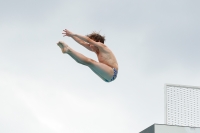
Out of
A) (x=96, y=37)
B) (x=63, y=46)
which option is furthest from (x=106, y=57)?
(x=63, y=46)

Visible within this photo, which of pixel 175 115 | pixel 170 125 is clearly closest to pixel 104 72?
pixel 170 125

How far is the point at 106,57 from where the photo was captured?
12.5 m

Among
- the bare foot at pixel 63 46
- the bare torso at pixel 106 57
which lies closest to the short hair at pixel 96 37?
the bare torso at pixel 106 57

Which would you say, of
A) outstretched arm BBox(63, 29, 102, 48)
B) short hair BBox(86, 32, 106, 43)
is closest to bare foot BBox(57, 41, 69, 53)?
outstretched arm BBox(63, 29, 102, 48)

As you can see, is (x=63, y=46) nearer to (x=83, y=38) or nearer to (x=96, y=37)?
(x=83, y=38)

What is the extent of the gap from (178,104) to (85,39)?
11390 millimetres

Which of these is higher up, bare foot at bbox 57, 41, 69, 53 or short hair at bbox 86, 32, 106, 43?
short hair at bbox 86, 32, 106, 43

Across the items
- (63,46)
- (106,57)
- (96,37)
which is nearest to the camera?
(63,46)

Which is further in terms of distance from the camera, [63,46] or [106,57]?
[106,57]

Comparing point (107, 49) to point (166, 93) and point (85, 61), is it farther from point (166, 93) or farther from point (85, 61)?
point (166, 93)

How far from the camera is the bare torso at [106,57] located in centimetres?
1245

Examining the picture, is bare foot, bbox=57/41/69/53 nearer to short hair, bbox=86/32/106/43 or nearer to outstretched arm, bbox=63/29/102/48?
outstretched arm, bbox=63/29/102/48

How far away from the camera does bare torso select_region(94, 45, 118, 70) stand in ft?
40.9

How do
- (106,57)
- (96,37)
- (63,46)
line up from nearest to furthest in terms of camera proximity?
1. (63,46)
2. (106,57)
3. (96,37)
